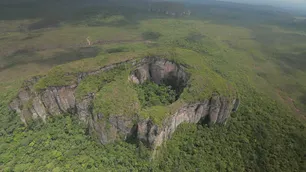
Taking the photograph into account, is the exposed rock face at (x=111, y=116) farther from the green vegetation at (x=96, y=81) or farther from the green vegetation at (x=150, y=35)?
the green vegetation at (x=150, y=35)

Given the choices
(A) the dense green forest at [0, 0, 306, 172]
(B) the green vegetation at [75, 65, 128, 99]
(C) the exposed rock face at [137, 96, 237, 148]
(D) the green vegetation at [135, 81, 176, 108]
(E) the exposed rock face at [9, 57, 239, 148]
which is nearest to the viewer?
(C) the exposed rock face at [137, 96, 237, 148]

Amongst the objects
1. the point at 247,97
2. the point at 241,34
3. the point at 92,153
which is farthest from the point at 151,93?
the point at 241,34

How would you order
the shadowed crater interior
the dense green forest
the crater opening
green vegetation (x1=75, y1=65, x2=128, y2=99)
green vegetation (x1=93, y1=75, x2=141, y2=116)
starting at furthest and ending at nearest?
the shadowed crater interior < the crater opening < green vegetation (x1=75, y1=65, x2=128, y2=99) < green vegetation (x1=93, y1=75, x2=141, y2=116) < the dense green forest

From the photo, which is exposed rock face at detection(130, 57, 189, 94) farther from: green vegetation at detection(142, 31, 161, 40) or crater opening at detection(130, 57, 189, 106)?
green vegetation at detection(142, 31, 161, 40)

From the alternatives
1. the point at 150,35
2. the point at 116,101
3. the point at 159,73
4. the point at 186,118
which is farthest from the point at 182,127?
the point at 150,35

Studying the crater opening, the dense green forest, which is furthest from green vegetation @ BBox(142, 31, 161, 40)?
the crater opening

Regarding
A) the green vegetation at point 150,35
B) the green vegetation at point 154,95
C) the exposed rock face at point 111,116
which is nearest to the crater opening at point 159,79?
the green vegetation at point 154,95

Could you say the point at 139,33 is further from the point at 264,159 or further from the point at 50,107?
the point at 264,159
